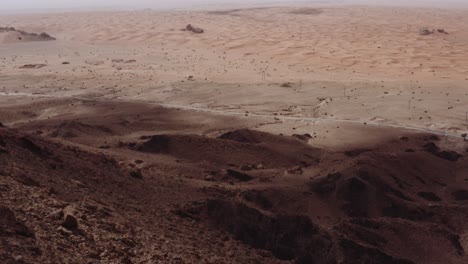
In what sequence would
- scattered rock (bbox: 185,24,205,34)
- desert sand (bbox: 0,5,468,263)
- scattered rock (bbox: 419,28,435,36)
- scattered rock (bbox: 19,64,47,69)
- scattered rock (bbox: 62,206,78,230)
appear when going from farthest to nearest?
scattered rock (bbox: 185,24,205,34) < scattered rock (bbox: 419,28,435,36) < scattered rock (bbox: 19,64,47,69) < desert sand (bbox: 0,5,468,263) < scattered rock (bbox: 62,206,78,230)

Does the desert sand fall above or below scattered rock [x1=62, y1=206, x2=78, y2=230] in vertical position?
below

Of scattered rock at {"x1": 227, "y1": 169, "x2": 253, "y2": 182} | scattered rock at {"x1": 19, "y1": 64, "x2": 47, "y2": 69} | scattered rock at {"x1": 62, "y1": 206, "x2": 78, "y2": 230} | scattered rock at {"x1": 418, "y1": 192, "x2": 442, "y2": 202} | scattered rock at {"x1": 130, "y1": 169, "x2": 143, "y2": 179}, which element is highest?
scattered rock at {"x1": 62, "y1": 206, "x2": 78, "y2": 230}

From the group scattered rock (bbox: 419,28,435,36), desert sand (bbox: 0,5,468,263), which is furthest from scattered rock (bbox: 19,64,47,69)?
scattered rock (bbox: 419,28,435,36)

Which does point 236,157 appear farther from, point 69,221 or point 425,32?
point 425,32

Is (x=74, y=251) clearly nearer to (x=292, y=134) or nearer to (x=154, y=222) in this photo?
(x=154, y=222)

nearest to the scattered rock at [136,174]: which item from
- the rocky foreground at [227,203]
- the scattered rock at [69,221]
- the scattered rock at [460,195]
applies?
the rocky foreground at [227,203]

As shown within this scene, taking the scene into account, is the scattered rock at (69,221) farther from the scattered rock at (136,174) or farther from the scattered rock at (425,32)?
the scattered rock at (425,32)

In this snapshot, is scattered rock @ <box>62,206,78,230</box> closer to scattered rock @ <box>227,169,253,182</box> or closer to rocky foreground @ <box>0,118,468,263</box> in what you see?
rocky foreground @ <box>0,118,468,263</box>

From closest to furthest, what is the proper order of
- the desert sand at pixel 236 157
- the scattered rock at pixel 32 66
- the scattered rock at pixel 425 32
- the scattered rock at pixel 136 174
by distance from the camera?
the desert sand at pixel 236 157
the scattered rock at pixel 136 174
the scattered rock at pixel 32 66
the scattered rock at pixel 425 32

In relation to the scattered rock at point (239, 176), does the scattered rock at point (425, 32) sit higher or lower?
higher
